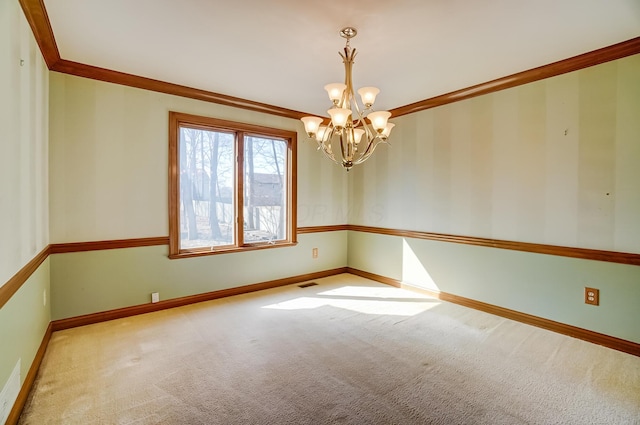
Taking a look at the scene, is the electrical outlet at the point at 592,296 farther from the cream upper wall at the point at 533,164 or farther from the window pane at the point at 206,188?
the window pane at the point at 206,188

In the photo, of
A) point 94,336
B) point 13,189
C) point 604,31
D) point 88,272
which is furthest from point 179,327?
point 604,31

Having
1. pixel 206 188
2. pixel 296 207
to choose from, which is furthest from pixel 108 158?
pixel 296 207

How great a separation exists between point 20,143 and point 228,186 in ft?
7.18

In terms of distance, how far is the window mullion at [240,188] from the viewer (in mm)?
4059

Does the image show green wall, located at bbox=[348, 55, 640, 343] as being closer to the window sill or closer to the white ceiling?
the white ceiling

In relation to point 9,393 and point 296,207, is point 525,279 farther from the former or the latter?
point 9,393

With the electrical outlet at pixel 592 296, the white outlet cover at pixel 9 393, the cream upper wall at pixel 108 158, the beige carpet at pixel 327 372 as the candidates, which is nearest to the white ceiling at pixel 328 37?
the cream upper wall at pixel 108 158

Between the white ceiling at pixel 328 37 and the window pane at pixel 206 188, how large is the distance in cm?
73

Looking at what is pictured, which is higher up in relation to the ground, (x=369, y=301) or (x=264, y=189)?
(x=264, y=189)

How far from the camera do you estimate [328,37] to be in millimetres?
2438

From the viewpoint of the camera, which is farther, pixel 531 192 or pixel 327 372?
pixel 531 192

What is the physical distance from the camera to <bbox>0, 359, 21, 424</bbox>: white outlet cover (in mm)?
1569

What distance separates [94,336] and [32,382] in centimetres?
75

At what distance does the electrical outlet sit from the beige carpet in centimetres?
37
